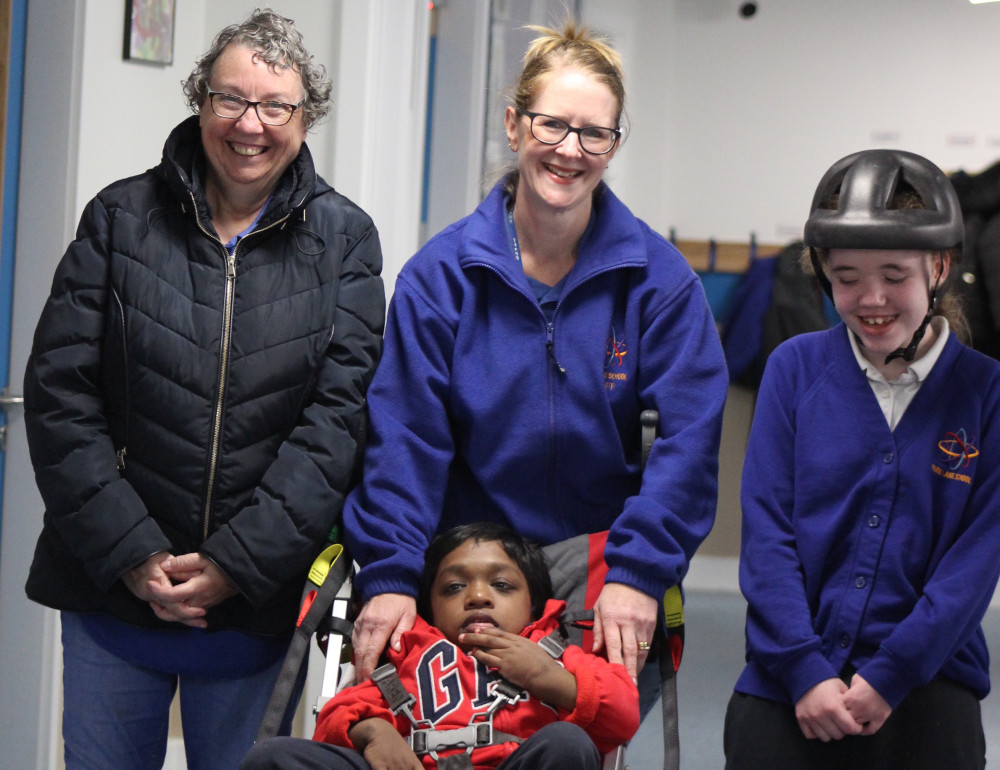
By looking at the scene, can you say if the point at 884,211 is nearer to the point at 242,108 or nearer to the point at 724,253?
the point at 242,108

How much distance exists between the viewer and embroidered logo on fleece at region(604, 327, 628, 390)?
2.06 metres

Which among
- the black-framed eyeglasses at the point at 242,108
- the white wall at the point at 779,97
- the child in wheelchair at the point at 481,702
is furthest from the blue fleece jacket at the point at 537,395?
the white wall at the point at 779,97

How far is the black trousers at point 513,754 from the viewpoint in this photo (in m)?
1.67

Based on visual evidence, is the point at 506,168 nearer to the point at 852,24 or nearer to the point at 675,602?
the point at 675,602

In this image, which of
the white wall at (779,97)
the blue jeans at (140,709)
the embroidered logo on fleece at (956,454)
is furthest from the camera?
the white wall at (779,97)

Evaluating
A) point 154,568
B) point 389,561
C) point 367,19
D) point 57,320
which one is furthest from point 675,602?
point 367,19

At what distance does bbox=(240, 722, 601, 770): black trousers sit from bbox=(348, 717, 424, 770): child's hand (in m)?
0.02

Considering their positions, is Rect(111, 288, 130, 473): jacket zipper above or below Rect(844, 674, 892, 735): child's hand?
above

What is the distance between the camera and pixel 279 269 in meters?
2.05

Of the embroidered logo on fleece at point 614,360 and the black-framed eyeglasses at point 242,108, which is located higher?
the black-framed eyeglasses at point 242,108

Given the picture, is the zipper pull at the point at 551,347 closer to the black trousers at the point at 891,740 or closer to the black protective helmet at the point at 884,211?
the black protective helmet at the point at 884,211

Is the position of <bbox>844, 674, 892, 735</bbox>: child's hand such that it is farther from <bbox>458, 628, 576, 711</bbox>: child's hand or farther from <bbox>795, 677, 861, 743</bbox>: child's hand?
<bbox>458, 628, 576, 711</bbox>: child's hand

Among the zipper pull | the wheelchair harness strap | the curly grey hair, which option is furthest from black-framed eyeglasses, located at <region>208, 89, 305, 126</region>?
the wheelchair harness strap

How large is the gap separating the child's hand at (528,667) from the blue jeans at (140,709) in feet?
1.31
